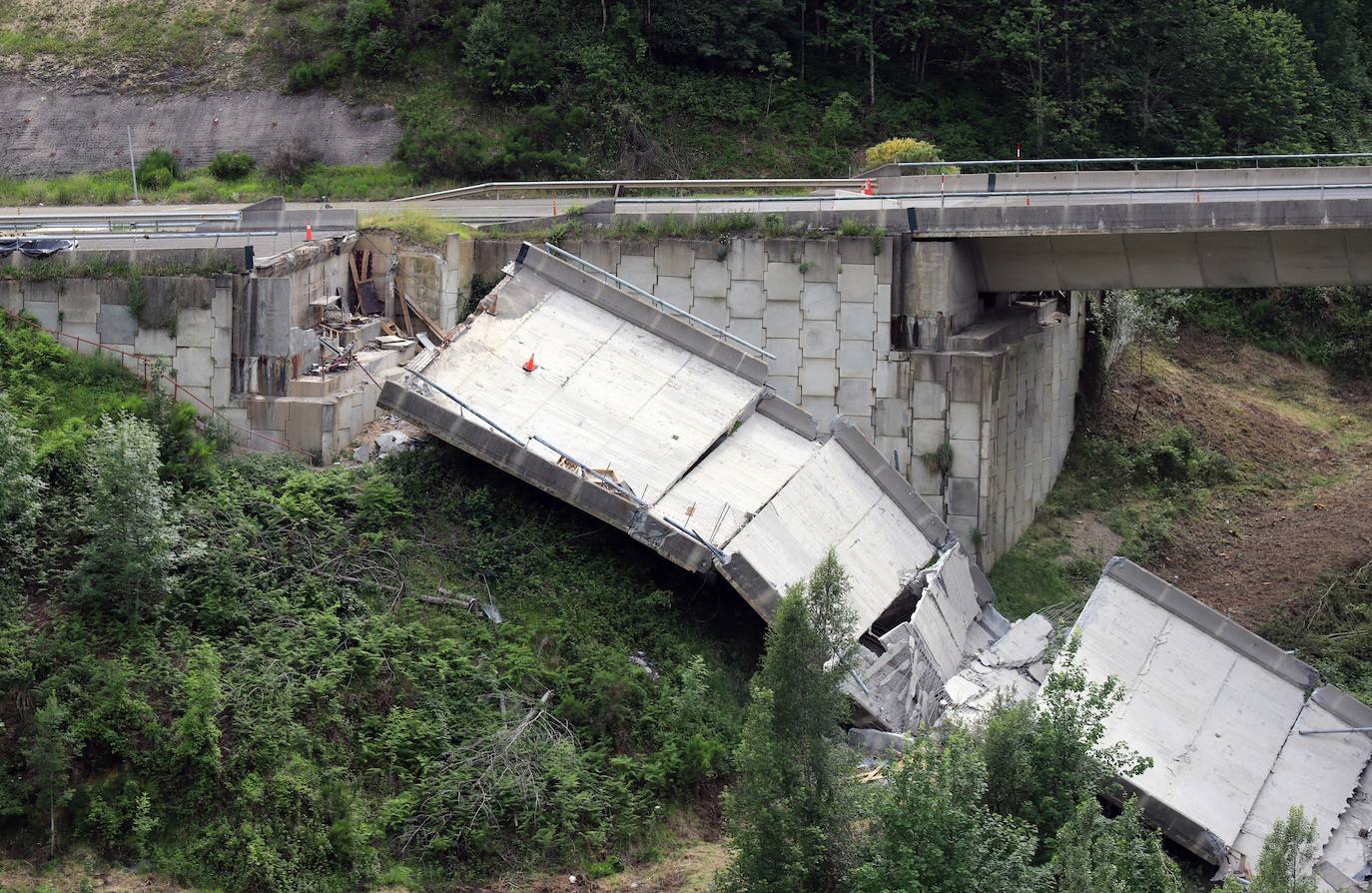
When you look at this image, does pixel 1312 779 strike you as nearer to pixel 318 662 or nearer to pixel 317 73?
pixel 318 662

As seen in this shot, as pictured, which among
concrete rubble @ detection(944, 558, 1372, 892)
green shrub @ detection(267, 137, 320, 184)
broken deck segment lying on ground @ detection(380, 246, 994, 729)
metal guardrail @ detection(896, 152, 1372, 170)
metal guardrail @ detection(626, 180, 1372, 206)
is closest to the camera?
concrete rubble @ detection(944, 558, 1372, 892)

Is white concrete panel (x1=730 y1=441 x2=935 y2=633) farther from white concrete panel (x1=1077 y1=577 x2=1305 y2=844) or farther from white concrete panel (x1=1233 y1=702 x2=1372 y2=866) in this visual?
white concrete panel (x1=1233 y1=702 x2=1372 y2=866)

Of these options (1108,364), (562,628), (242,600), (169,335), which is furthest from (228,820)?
(1108,364)

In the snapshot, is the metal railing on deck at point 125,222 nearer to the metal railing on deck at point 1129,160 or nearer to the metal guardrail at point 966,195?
the metal guardrail at point 966,195

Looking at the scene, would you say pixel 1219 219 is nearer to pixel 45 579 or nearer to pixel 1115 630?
pixel 1115 630

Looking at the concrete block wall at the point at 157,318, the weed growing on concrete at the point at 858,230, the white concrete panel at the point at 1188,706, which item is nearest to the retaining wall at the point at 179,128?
the concrete block wall at the point at 157,318

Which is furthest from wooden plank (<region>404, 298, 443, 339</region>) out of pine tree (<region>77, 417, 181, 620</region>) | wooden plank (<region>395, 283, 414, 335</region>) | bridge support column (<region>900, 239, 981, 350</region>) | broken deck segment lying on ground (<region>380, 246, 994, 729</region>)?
bridge support column (<region>900, 239, 981, 350</region>)
